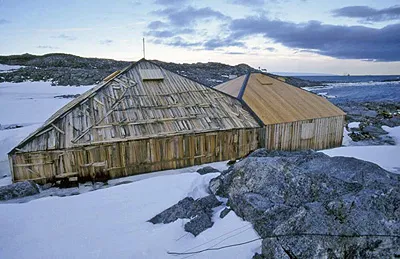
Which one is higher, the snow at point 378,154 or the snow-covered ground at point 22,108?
the snow-covered ground at point 22,108

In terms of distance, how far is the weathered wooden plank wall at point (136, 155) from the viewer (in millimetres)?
14422

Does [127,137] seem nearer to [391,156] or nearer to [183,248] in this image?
[183,248]

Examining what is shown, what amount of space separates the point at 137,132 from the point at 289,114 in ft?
40.0

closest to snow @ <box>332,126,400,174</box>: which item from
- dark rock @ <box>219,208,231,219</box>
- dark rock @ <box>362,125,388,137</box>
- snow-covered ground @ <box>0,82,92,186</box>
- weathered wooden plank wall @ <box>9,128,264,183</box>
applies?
weathered wooden plank wall @ <box>9,128,264,183</box>

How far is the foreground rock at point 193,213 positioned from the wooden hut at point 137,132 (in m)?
7.28

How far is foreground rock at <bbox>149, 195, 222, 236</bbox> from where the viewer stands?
8.16 metres

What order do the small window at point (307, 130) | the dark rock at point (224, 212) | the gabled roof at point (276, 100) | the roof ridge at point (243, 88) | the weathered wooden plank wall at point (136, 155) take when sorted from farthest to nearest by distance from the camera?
the roof ridge at point (243, 88) → the small window at point (307, 130) → the gabled roof at point (276, 100) → the weathered wooden plank wall at point (136, 155) → the dark rock at point (224, 212)

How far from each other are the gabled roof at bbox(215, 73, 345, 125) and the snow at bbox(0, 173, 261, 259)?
38.8 ft

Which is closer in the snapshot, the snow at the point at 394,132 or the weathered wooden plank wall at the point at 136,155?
the weathered wooden plank wall at the point at 136,155

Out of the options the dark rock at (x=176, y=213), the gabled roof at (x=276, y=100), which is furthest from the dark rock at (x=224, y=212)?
the gabled roof at (x=276, y=100)

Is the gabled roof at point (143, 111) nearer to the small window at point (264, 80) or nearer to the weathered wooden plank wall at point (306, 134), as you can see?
the weathered wooden plank wall at point (306, 134)

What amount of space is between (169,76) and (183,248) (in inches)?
642

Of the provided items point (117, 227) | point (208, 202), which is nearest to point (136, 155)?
point (117, 227)

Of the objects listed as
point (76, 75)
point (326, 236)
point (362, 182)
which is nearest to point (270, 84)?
point (362, 182)
